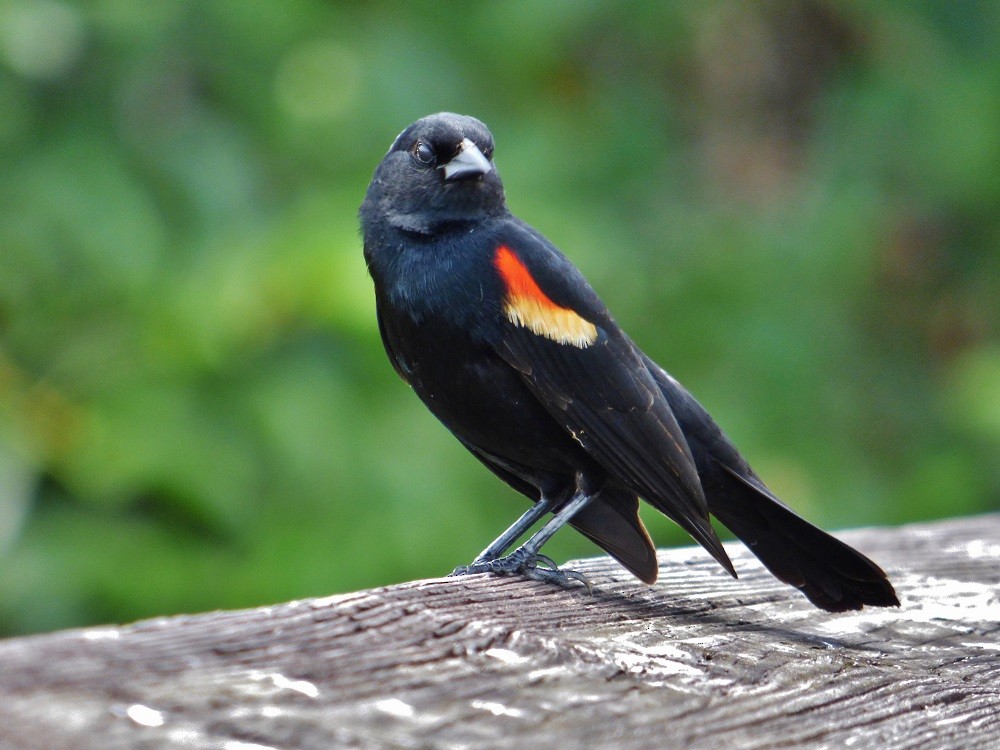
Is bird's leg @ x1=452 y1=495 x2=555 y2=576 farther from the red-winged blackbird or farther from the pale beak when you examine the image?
the pale beak

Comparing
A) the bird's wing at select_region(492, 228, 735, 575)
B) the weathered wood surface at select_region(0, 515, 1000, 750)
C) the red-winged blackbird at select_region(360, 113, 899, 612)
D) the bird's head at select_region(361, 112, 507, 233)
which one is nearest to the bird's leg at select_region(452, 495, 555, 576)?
the red-winged blackbird at select_region(360, 113, 899, 612)

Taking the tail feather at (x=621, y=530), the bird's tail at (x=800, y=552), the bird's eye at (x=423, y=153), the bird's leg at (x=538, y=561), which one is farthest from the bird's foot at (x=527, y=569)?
the bird's eye at (x=423, y=153)


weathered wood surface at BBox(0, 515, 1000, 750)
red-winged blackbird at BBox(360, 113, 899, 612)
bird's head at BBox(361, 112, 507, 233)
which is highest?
bird's head at BBox(361, 112, 507, 233)

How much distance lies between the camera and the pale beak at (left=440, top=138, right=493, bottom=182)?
10.3 feet

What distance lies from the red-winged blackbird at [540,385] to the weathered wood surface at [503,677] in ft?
1.25

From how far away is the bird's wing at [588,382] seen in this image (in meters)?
2.88

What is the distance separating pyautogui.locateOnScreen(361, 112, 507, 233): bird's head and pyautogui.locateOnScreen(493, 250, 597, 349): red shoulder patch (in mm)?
232

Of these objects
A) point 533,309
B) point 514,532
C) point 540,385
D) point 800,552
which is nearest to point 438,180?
point 533,309

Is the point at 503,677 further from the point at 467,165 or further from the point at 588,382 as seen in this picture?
the point at 467,165

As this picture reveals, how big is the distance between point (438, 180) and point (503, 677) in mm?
1765

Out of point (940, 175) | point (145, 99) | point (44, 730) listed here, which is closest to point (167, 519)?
point (145, 99)

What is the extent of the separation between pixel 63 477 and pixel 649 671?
137 inches

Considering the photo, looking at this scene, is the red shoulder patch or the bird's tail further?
the red shoulder patch

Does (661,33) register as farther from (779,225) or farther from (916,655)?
(916,655)
